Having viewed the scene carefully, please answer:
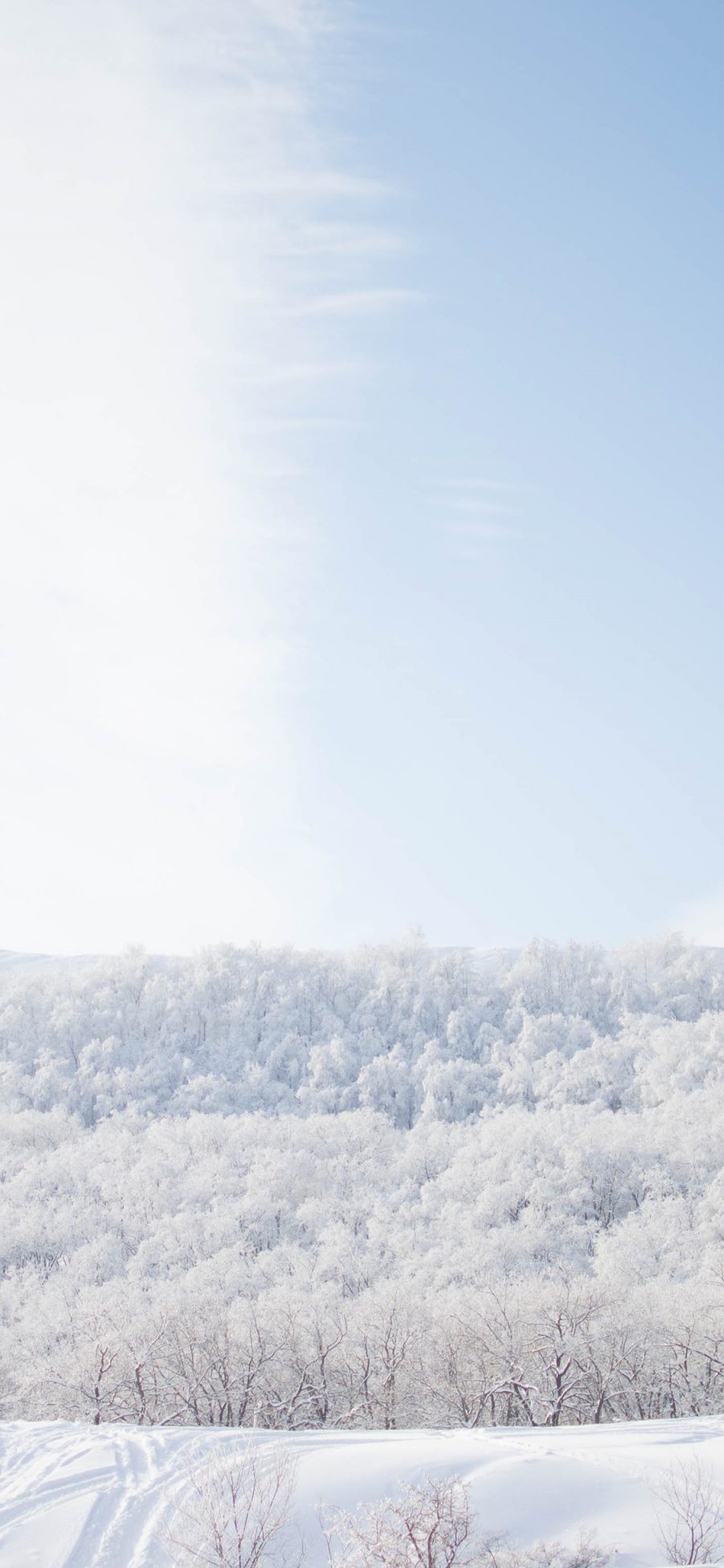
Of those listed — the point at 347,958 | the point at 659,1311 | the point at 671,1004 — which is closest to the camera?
the point at 659,1311

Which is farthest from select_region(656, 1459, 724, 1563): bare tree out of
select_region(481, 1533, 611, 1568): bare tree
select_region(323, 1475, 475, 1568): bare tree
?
select_region(323, 1475, 475, 1568): bare tree

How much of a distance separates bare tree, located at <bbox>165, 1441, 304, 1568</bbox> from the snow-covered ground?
1.41 feet

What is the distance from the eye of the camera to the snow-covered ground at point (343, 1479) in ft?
56.5

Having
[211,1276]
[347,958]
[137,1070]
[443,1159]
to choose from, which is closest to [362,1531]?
[211,1276]

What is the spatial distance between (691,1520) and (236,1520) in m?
8.38

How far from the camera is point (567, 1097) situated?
9106 cm

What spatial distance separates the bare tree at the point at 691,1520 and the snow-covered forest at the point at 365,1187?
47.5 feet

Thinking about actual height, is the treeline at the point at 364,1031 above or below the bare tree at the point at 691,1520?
above

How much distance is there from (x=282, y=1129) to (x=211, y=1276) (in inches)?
1139

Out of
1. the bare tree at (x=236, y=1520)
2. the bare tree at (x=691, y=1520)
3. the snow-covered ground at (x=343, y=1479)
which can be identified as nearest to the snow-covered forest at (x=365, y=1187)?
the snow-covered ground at (x=343, y=1479)

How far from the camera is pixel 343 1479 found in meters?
19.3

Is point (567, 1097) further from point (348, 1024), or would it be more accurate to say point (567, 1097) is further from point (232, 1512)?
point (232, 1512)

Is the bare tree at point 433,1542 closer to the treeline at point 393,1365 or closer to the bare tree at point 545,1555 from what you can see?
the bare tree at point 545,1555

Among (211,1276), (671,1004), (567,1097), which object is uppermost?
(671,1004)
